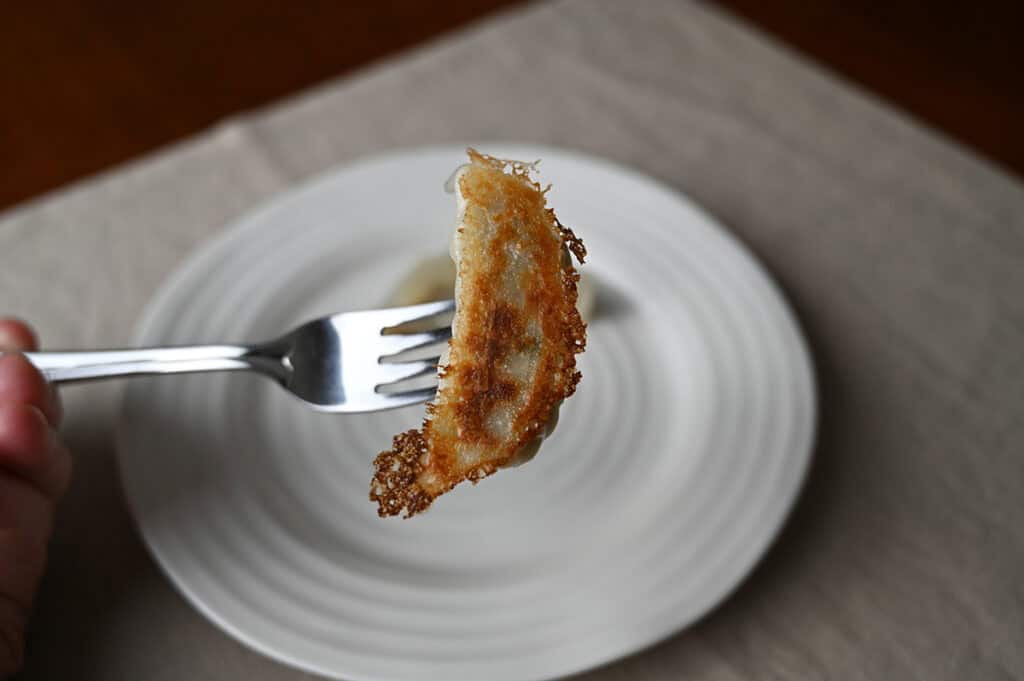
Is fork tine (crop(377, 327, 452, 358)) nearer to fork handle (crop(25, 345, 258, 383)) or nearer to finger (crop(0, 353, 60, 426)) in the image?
fork handle (crop(25, 345, 258, 383))

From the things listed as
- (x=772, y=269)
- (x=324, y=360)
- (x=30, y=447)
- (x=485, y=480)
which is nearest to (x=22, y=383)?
(x=30, y=447)

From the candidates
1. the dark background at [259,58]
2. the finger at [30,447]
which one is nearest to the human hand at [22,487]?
the finger at [30,447]

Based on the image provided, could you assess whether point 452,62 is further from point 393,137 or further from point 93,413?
point 93,413

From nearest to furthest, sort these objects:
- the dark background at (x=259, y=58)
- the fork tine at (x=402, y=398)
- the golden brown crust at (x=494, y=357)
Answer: the golden brown crust at (x=494, y=357), the fork tine at (x=402, y=398), the dark background at (x=259, y=58)

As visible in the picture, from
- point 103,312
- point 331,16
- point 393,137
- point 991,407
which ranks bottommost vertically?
point 991,407

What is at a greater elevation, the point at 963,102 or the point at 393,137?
the point at 393,137

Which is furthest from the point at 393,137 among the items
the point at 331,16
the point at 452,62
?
the point at 331,16

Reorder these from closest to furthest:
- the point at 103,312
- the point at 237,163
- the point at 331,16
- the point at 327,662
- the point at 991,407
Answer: the point at 327,662, the point at 991,407, the point at 103,312, the point at 237,163, the point at 331,16

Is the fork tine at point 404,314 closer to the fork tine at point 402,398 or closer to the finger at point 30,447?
the fork tine at point 402,398

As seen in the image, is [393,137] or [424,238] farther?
[393,137]
